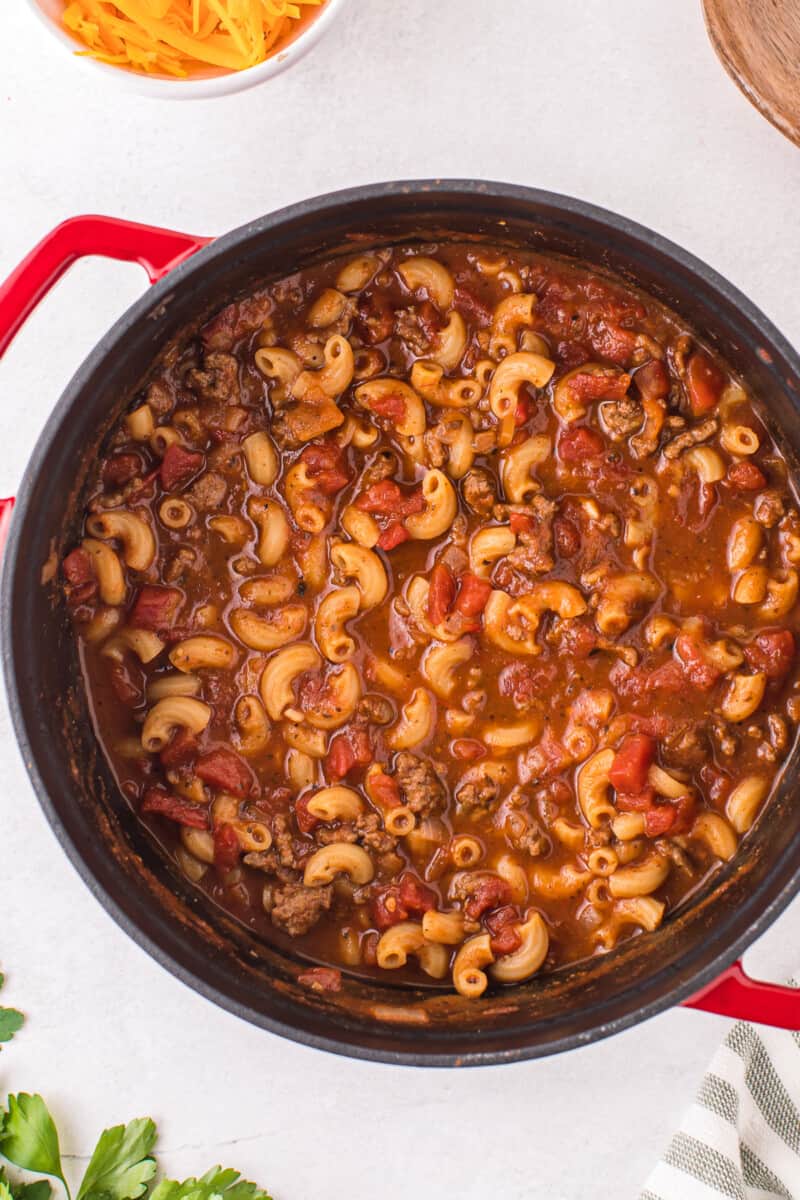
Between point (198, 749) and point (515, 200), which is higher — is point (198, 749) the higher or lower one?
the lower one

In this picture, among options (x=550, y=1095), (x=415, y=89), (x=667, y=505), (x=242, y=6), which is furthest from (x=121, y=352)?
(x=550, y=1095)

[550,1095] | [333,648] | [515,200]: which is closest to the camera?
[515,200]

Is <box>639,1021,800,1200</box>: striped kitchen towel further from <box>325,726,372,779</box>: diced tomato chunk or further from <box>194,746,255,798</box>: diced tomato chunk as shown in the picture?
<box>194,746,255,798</box>: diced tomato chunk

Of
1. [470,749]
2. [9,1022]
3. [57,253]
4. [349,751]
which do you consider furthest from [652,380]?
[9,1022]

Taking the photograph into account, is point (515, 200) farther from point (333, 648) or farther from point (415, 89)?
point (333, 648)

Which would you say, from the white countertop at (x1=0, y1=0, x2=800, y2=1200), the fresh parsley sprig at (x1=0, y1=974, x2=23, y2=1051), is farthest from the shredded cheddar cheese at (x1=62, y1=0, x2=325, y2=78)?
the fresh parsley sprig at (x1=0, y1=974, x2=23, y2=1051)

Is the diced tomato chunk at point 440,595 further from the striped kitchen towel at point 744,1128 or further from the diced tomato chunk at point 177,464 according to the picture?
the striped kitchen towel at point 744,1128

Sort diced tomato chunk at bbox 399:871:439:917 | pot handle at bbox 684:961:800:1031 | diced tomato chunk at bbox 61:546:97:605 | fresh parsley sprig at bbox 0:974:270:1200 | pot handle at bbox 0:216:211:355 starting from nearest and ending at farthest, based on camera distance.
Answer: pot handle at bbox 0:216:211:355 < pot handle at bbox 684:961:800:1031 < diced tomato chunk at bbox 61:546:97:605 < diced tomato chunk at bbox 399:871:439:917 < fresh parsley sprig at bbox 0:974:270:1200

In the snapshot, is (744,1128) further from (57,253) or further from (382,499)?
(57,253)
